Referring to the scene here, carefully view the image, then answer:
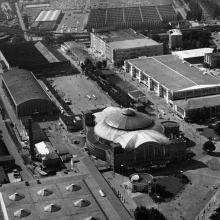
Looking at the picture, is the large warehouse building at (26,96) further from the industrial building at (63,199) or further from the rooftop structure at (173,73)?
the industrial building at (63,199)

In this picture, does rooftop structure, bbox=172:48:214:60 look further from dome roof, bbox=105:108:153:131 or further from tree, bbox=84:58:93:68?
dome roof, bbox=105:108:153:131

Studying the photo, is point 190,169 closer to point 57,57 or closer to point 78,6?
point 57,57

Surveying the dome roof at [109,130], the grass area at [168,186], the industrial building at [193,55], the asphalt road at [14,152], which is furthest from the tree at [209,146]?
the industrial building at [193,55]

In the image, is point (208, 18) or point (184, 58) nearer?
point (184, 58)

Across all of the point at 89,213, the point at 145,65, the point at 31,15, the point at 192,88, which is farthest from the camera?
the point at 31,15

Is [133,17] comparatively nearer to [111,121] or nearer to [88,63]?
[88,63]

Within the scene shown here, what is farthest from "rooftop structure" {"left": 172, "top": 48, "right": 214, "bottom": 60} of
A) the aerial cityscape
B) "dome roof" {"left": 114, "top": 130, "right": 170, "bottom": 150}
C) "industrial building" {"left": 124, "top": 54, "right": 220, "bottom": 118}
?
"dome roof" {"left": 114, "top": 130, "right": 170, "bottom": 150}

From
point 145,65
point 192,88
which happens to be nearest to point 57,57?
point 145,65
